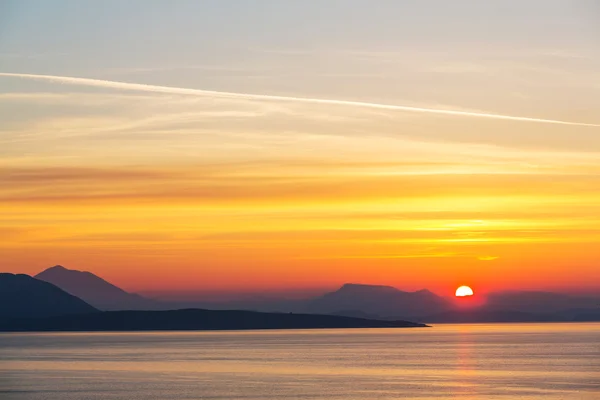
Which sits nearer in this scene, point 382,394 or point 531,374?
point 382,394

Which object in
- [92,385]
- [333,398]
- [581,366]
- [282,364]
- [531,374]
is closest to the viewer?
[333,398]

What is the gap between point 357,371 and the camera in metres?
96.1

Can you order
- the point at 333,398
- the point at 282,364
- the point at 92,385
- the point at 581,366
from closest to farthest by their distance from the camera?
the point at 333,398, the point at 92,385, the point at 581,366, the point at 282,364

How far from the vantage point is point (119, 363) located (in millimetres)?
117000

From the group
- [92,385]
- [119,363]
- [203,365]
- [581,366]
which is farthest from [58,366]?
[581,366]

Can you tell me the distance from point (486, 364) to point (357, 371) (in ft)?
70.0

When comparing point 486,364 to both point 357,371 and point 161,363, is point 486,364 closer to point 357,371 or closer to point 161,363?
point 357,371

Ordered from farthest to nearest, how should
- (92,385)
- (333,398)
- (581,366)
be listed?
1. (581,366)
2. (92,385)
3. (333,398)

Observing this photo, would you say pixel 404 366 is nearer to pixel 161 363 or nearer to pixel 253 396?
pixel 161 363

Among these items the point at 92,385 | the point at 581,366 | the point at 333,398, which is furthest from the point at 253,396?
the point at 581,366

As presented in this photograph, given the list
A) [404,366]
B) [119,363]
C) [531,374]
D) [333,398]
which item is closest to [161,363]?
[119,363]

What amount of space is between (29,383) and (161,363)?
102 feet

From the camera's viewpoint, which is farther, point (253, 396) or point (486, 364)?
point (486, 364)

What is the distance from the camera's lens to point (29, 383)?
84.3 m
